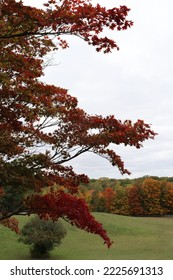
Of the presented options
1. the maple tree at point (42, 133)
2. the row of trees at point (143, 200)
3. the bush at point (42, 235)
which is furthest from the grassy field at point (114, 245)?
the maple tree at point (42, 133)

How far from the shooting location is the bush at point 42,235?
4538cm

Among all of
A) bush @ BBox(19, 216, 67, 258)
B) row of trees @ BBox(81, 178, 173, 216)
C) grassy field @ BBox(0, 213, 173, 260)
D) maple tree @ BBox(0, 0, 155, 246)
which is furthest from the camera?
row of trees @ BBox(81, 178, 173, 216)

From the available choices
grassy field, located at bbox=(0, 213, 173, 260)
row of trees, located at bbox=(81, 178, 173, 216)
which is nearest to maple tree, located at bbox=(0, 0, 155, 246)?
grassy field, located at bbox=(0, 213, 173, 260)

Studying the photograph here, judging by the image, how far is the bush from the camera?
45375 mm

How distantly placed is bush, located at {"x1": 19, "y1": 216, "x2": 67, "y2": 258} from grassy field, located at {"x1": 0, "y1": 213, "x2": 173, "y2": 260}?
1448 mm

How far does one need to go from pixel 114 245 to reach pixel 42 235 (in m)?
12.9

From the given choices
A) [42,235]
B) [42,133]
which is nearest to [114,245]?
[42,235]

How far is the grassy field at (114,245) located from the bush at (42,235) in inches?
57.0

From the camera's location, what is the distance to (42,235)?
45.4m

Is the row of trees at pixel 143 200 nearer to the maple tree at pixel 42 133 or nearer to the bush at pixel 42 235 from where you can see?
the bush at pixel 42 235

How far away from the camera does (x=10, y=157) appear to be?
34.8ft

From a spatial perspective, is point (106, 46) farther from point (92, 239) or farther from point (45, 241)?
point (92, 239)

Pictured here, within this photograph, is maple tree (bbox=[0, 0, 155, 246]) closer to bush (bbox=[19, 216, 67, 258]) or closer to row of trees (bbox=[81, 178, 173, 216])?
bush (bbox=[19, 216, 67, 258])

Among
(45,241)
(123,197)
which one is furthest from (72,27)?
(123,197)
